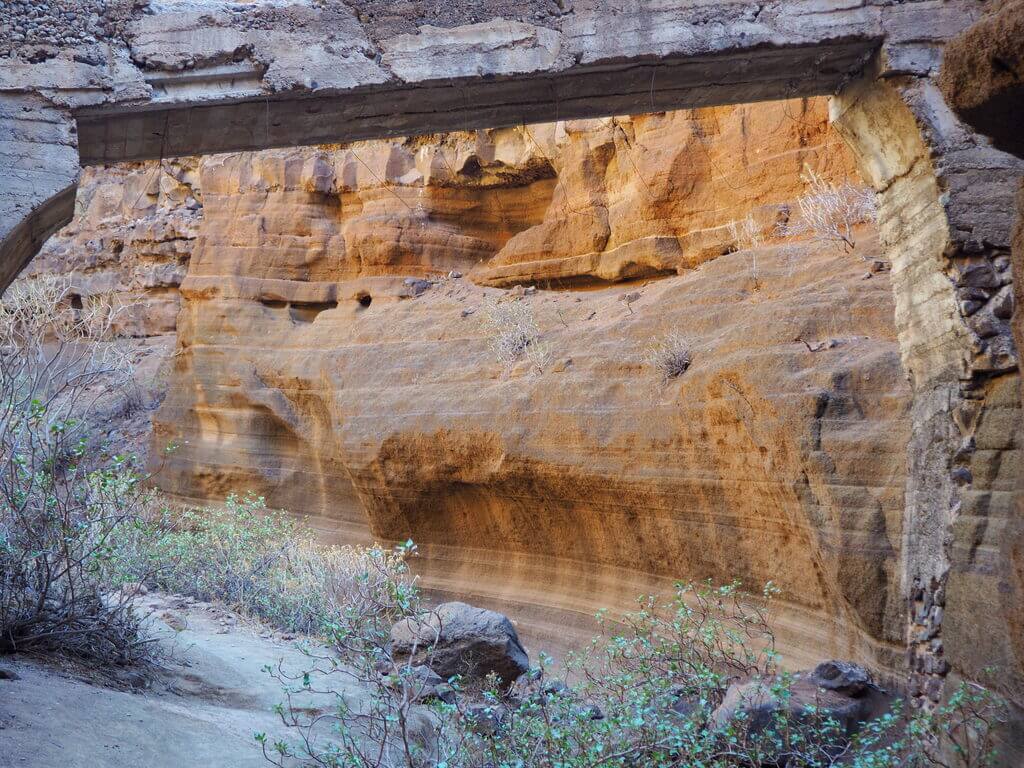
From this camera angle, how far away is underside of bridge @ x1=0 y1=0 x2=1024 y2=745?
4633mm

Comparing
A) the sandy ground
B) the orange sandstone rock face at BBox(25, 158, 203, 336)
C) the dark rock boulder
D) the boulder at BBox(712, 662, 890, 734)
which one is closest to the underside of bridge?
the boulder at BBox(712, 662, 890, 734)

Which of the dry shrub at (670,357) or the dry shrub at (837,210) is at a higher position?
the dry shrub at (837,210)

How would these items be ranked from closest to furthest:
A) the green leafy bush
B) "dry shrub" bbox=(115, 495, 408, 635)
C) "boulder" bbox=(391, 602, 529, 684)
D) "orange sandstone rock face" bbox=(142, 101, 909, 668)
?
the green leafy bush → "boulder" bbox=(391, 602, 529, 684) → "orange sandstone rock face" bbox=(142, 101, 909, 668) → "dry shrub" bbox=(115, 495, 408, 635)

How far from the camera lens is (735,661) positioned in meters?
6.46

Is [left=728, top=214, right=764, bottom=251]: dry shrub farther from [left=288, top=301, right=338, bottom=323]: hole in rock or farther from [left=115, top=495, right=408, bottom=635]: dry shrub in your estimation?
[left=288, top=301, right=338, bottom=323]: hole in rock

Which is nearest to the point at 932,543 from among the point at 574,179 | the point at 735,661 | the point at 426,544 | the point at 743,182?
the point at 735,661

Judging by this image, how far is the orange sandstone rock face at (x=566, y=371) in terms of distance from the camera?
7309mm

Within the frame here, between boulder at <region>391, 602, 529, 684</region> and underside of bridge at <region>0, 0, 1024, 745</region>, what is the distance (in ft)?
10.3

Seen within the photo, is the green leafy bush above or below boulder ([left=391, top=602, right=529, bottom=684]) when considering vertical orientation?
above

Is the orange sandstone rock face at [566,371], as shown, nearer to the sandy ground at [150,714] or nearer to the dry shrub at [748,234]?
the dry shrub at [748,234]

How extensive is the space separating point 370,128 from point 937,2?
3.18 m

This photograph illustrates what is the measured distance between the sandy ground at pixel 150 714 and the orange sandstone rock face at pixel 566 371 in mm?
3861

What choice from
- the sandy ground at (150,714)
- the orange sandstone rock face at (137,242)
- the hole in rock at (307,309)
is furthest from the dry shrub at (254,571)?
the orange sandstone rock face at (137,242)

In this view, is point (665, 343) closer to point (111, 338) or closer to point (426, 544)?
point (426, 544)
